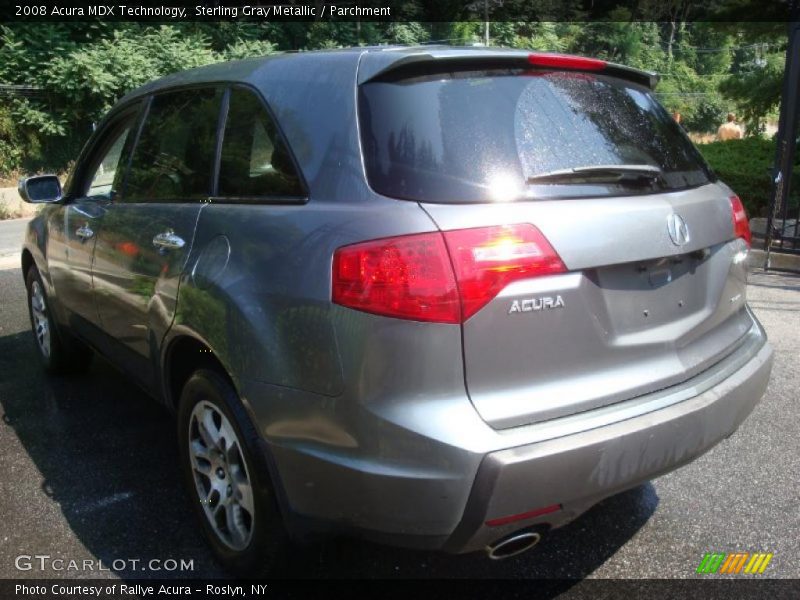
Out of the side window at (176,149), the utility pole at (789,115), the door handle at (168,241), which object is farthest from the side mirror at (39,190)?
the utility pole at (789,115)

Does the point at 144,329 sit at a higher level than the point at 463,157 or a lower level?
lower

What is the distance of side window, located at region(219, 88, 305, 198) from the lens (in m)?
2.37

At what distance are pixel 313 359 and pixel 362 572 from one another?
1017 millimetres

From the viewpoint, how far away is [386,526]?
202cm

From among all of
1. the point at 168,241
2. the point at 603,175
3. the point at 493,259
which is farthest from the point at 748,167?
the point at 493,259

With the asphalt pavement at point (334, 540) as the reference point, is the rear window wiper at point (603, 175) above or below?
above

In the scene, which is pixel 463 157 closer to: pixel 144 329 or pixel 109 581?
pixel 144 329

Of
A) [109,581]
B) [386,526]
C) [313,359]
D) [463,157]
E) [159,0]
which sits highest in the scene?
[159,0]

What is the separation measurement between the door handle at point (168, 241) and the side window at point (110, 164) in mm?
833

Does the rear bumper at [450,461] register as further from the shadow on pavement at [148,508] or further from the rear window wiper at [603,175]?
the rear window wiper at [603,175]

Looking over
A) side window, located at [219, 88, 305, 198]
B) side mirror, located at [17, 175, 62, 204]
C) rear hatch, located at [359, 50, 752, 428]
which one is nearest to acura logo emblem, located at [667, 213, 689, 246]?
rear hatch, located at [359, 50, 752, 428]

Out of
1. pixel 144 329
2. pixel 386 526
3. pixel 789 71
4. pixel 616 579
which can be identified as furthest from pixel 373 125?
pixel 789 71

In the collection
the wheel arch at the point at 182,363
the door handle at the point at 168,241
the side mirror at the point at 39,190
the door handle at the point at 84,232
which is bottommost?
the wheel arch at the point at 182,363

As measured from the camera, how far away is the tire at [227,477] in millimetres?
2314
